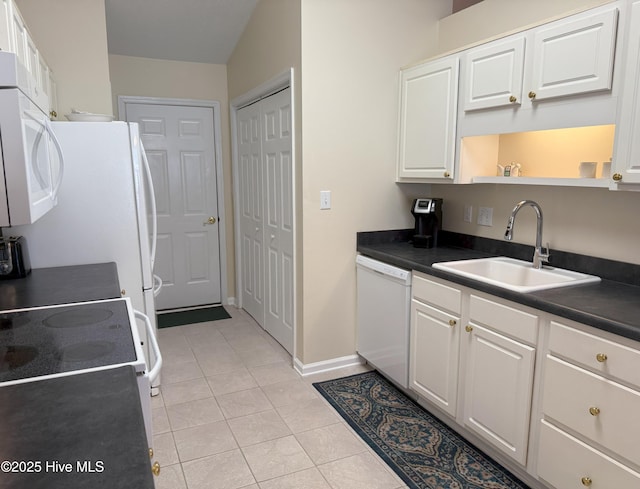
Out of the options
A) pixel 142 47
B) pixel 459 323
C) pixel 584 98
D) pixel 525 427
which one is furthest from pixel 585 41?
pixel 142 47

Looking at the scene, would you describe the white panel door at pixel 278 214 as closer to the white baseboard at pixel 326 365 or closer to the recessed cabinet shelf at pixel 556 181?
the white baseboard at pixel 326 365

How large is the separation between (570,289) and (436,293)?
0.63m

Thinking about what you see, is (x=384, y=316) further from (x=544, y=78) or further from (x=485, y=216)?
(x=544, y=78)

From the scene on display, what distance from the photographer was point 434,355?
8.06 feet

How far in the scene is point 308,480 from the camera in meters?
2.07

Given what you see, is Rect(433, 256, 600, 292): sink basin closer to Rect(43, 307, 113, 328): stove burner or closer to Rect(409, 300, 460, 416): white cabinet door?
Rect(409, 300, 460, 416): white cabinet door

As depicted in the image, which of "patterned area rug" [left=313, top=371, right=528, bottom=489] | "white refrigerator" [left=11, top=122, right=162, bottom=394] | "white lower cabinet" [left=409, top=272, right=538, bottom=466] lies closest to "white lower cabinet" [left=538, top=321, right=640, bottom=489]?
"white lower cabinet" [left=409, top=272, right=538, bottom=466]

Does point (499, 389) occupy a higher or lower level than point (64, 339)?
lower

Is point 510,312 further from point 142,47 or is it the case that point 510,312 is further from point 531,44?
point 142,47

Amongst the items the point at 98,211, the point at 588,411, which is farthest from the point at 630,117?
the point at 98,211

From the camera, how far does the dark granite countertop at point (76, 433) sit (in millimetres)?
766

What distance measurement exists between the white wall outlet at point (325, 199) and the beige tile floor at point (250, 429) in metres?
1.15

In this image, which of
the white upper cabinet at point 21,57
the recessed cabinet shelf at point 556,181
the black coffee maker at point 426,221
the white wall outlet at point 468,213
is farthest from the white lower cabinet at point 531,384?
the white upper cabinet at point 21,57

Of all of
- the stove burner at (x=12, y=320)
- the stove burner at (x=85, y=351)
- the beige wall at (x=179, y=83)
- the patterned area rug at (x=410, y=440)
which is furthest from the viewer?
the beige wall at (x=179, y=83)
